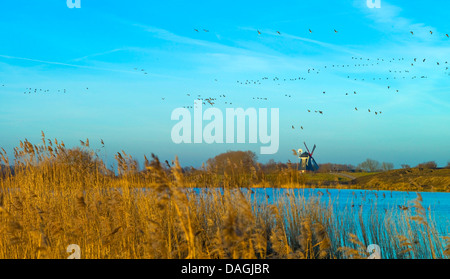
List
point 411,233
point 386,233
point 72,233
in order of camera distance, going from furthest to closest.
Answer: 1. point 386,233
2. point 411,233
3. point 72,233

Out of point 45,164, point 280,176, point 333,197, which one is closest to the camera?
point 333,197

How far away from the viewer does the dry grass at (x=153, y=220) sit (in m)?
5.27

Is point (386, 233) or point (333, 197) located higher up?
point (333, 197)

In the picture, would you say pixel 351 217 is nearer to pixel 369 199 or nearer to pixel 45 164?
pixel 369 199

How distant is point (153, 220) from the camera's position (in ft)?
20.8

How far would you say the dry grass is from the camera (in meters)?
5.27

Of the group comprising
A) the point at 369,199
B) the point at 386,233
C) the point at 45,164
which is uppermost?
the point at 45,164

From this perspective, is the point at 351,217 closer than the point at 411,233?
No

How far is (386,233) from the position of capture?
7371 mm
